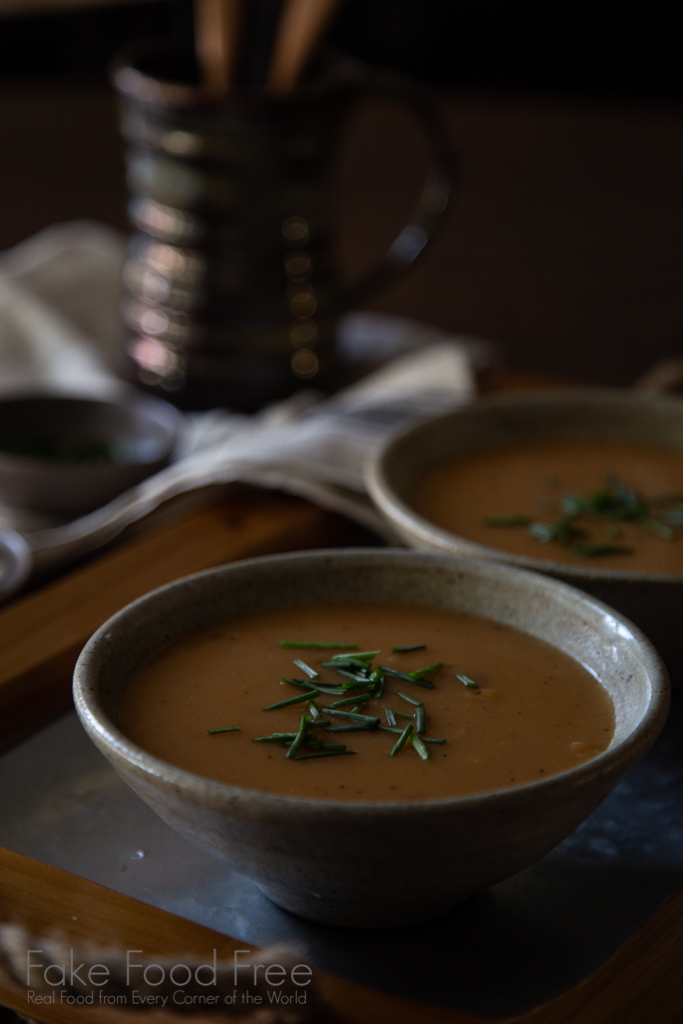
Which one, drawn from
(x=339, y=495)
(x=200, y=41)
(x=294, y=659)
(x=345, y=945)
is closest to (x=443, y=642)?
(x=294, y=659)

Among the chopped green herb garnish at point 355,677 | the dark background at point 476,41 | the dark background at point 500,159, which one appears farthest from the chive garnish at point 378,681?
the dark background at point 476,41

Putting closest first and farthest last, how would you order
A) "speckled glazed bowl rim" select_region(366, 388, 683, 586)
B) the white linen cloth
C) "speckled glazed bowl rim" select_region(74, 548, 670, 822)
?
"speckled glazed bowl rim" select_region(74, 548, 670, 822) < "speckled glazed bowl rim" select_region(366, 388, 683, 586) < the white linen cloth

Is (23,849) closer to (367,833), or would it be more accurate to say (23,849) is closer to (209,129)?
(367,833)

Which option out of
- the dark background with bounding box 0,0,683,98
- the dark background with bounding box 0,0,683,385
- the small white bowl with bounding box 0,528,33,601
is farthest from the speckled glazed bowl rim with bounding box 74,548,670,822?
the dark background with bounding box 0,0,683,98

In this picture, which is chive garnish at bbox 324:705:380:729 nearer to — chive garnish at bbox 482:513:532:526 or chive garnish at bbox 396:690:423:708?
chive garnish at bbox 396:690:423:708

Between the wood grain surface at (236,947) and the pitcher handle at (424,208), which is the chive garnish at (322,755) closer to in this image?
the wood grain surface at (236,947)

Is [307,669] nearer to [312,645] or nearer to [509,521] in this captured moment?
[312,645]
